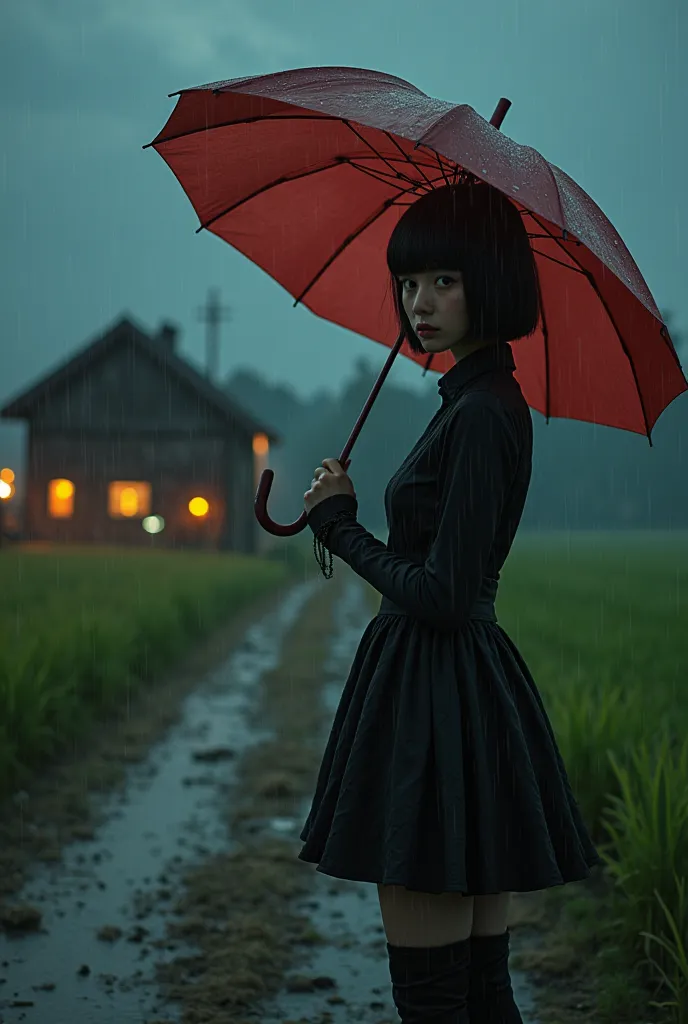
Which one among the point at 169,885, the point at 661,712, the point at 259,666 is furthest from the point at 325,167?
the point at 259,666

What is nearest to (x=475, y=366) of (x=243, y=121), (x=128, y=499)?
(x=243, y=121)

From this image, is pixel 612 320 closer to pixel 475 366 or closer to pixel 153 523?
pixel 475 366

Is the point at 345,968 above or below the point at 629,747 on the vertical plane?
below

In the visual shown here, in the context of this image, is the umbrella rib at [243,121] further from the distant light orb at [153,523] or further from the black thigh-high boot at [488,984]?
the distant light orb at [153,523]

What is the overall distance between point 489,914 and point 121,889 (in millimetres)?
2402

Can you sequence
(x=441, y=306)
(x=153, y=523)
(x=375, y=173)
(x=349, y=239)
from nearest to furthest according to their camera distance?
(x=441, y=306) → (x=375, y=173) → (x=349, y=239) → (x=153, y=523)

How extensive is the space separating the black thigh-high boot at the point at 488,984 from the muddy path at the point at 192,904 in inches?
42.3

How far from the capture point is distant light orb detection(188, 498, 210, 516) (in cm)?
2417

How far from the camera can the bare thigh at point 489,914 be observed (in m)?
2.07

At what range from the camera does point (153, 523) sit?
2383cm

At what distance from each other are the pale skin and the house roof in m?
22.2

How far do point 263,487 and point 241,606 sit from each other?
1371 cm

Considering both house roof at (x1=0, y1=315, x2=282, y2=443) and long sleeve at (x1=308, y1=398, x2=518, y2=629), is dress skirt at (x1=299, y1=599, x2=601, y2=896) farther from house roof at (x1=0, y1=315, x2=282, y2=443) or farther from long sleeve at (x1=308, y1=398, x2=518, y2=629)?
house roof at (x1=0, y1=315, x2=282, y2=443)

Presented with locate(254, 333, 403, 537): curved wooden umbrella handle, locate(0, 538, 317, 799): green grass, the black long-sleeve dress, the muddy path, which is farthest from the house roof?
the black long-sleeve dress
